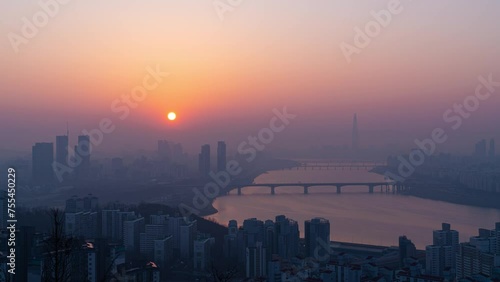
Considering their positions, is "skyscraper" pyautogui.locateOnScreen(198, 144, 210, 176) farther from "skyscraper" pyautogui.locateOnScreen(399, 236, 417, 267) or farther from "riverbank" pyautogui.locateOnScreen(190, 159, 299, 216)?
"skyscraper" pyautogui.locateOnScreen(399, 236, 417, 267)

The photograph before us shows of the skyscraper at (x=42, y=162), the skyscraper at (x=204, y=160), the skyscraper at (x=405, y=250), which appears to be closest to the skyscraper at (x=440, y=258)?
the skyscraper at (x=405, y=250)

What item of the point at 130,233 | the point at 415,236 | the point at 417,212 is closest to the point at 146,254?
the point at 130,233

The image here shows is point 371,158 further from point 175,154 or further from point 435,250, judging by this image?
point 435,250

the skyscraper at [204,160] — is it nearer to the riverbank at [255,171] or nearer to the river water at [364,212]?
the riverbank at [255,171]

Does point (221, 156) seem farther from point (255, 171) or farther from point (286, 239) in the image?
point (286, 239)

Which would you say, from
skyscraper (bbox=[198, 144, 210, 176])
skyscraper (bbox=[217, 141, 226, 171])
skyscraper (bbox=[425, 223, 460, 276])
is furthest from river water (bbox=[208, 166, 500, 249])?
skyscraper (bbox=[198, 144, 210, 176])

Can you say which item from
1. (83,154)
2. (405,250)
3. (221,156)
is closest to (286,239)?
(405,250)
